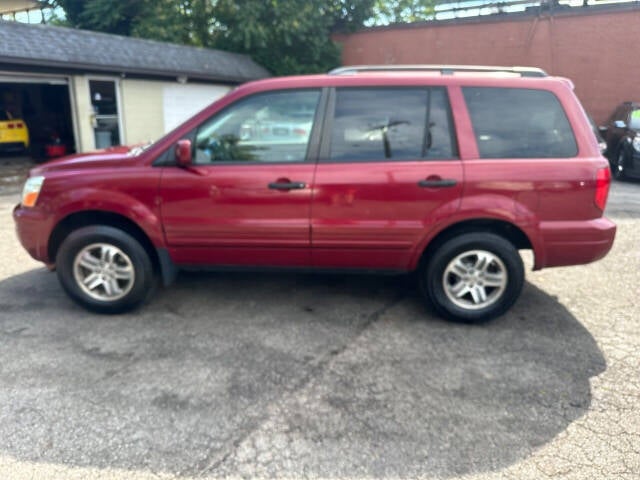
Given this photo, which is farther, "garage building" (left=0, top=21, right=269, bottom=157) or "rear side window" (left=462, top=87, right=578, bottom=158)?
"garage building" (left=0, top=21, right=269, bottom=157)

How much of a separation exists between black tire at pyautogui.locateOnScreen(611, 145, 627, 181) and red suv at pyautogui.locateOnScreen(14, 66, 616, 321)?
28.3 ft

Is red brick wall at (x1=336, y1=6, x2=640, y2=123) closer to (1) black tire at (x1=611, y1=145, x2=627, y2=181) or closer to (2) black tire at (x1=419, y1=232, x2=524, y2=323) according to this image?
(1) black tire at (x1=611, y1=145, x2=627, y2=181)

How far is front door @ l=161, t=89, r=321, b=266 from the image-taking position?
356cm

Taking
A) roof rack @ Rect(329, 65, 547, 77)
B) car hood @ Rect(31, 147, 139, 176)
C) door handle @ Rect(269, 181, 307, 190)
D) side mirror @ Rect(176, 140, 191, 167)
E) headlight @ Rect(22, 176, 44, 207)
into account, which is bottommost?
headlight @ Rect(22, 176, 44, 207)

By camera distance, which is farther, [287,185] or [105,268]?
[105,268]

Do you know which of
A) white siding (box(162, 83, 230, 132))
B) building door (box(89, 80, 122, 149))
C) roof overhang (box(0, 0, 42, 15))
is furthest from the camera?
roof overhang (box(0, 0, 42, 15))

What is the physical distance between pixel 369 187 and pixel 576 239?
5.19ft

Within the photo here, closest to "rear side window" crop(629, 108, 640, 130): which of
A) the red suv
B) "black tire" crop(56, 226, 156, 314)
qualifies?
the red suv

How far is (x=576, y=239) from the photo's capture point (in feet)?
11.6

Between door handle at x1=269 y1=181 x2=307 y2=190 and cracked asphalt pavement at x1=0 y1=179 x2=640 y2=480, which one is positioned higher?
door handle at x1=269 y1=181 x2=307 y2=190

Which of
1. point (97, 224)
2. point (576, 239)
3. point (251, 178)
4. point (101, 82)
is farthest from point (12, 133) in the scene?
point (576, 239)

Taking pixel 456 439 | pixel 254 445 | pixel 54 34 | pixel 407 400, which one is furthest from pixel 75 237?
pixel 54 34

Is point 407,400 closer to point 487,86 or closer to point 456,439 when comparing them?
point 456,439

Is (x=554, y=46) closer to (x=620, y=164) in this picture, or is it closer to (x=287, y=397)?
(x=620, y=164)
